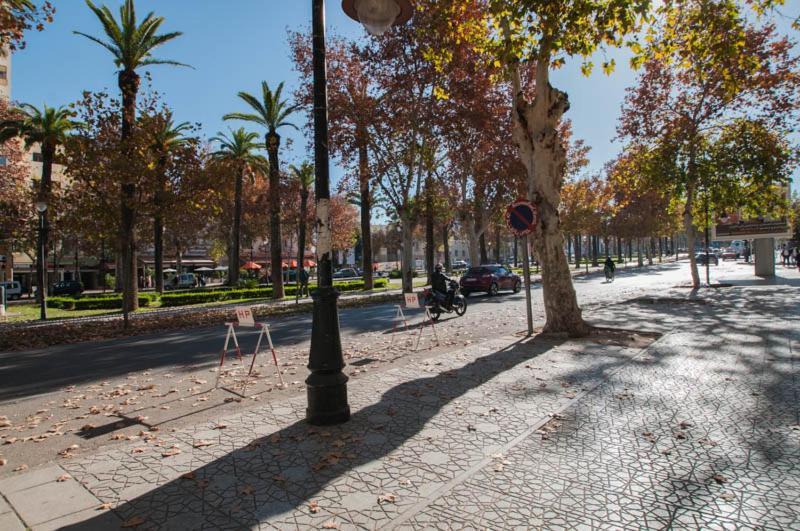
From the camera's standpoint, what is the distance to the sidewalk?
3076 mm

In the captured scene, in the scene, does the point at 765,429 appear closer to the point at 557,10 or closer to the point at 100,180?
the point at 557,10

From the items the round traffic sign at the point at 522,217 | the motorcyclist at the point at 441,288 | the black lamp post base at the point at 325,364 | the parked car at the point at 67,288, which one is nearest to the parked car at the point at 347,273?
the parked car at the point at 67,288

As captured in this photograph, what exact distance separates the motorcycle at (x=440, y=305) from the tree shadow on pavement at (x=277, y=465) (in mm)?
8052

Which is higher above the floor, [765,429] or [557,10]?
[557,10]

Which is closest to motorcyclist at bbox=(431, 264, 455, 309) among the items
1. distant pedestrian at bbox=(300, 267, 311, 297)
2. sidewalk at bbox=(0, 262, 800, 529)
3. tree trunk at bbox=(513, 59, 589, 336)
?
tree trunk at bbox=(513, 59, 589, 336)

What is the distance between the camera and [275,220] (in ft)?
87.2

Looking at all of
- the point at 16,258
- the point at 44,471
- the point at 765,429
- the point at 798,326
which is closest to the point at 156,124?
the point at 44,471

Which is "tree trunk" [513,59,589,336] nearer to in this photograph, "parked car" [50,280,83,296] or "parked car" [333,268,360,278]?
"parked car" [50,280,83,296]

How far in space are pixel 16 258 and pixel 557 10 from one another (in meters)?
63.5

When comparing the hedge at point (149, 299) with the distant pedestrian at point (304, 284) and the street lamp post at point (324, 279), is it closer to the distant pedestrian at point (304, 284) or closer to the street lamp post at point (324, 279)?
the distant pedestrian at point (304, 284)

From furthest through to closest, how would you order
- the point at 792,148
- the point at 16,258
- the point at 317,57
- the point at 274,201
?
the point at 16,258, the point at 274,201, the point at 792,148, the point at 317,57

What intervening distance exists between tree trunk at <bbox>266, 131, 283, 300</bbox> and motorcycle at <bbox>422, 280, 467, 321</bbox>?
1359 centimetres

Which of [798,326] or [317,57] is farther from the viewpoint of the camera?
[798,326]

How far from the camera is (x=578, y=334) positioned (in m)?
9.73
